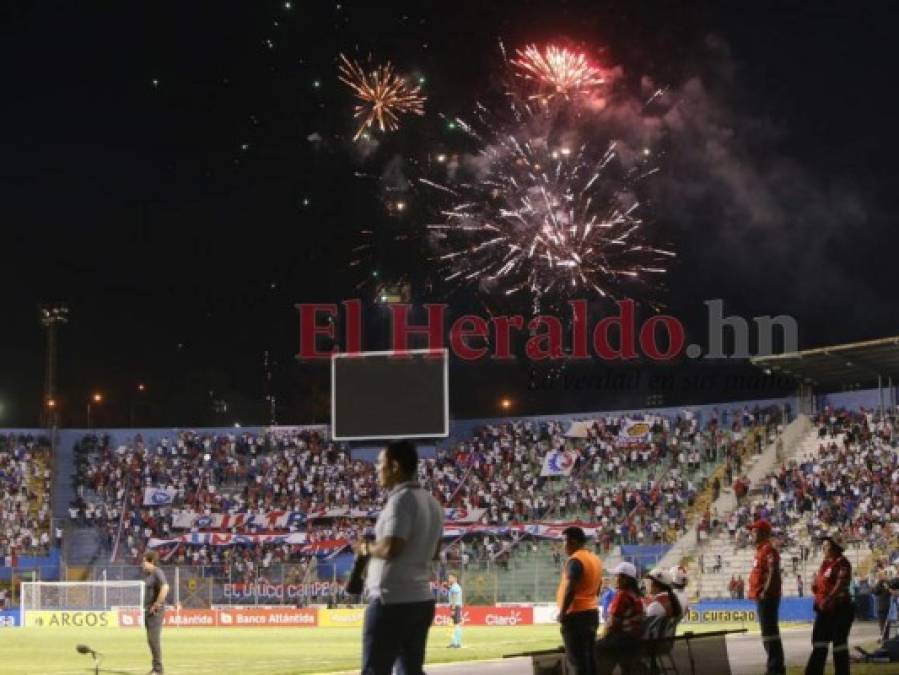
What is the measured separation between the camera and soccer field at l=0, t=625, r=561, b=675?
1056 inches

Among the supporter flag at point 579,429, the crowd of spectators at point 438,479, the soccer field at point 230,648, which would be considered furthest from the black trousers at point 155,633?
the supporter flag at point 579,429

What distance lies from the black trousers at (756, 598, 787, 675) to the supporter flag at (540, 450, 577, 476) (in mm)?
42363

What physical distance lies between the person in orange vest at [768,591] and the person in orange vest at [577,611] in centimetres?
358

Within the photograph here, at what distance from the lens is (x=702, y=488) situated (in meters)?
55.7

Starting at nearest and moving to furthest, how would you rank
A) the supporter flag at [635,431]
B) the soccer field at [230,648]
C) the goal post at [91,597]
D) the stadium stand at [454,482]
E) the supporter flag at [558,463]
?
the soccer field at [230,648] → the goal post at [91,597] → the stadium stand at [454,482] → the supporter flag at [635,431] → the supporter flag at [558,463]

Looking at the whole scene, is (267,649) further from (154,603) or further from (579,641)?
(579,641)

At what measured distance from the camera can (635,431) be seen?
197ft

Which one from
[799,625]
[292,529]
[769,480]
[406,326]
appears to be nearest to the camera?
[799,625]

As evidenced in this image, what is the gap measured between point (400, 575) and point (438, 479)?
53441mm

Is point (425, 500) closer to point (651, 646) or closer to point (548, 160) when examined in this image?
point (651, 646)

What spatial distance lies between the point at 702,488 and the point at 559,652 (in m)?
42.6

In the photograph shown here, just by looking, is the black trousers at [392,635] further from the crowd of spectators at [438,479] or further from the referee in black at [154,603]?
the crowd of spectators at [438,479]

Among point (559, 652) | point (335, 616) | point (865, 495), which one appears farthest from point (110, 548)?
point (559, 652)

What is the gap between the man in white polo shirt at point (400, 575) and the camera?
8625 mm
